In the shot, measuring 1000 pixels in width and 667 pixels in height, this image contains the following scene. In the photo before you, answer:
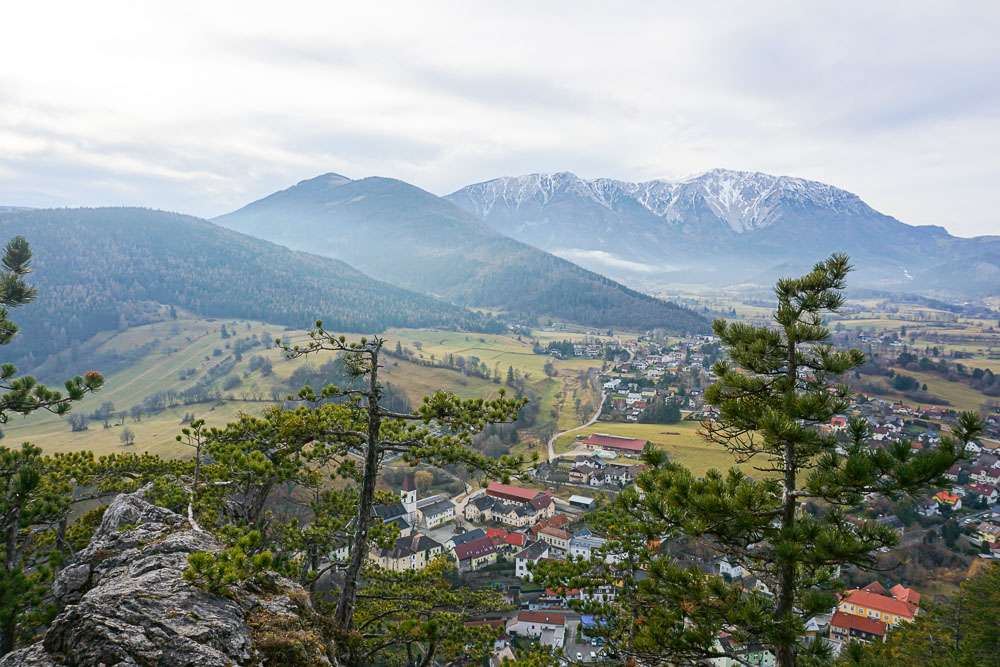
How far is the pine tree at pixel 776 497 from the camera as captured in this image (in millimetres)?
6117

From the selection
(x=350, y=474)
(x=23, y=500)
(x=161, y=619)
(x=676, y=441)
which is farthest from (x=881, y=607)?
(x=23, y=500)

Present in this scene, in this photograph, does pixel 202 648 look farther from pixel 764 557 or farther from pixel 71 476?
pixel 71 476

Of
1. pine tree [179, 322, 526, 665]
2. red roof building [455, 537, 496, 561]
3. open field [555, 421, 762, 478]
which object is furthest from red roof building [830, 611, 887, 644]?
pine tree [179, 322, 526, 665]

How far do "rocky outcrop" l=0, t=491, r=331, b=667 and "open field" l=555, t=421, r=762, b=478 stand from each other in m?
59.8

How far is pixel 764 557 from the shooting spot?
645 cm

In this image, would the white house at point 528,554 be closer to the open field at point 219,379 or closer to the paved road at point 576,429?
the open field at point 219,379

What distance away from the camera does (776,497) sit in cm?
687

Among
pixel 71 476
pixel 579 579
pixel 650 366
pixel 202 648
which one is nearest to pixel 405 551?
pixel 71 476

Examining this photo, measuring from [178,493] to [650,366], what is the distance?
13220 cm

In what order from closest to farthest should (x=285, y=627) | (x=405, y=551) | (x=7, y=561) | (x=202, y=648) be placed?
(x=202, y=648), (x=285, y=627), (x=7, y=561), (x=405, y=551)

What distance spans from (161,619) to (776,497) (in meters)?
8.02

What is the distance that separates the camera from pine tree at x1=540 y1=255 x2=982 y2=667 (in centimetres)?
612

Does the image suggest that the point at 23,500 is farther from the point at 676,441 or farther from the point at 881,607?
the point at 676,441

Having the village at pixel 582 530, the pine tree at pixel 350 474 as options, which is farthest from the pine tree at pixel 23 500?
the village at pixel 582 530
